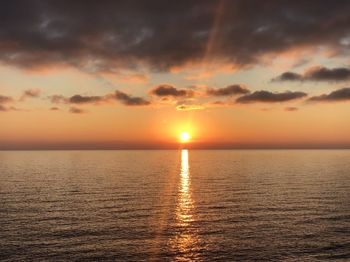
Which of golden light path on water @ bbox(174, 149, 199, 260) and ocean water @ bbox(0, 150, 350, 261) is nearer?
ocean water @ bbox(0, 150, 350, 261)

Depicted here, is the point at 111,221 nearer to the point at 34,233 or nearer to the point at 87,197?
the point at 34,233

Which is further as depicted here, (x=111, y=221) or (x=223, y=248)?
(x=111, y=221)

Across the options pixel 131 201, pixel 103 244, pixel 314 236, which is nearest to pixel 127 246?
pixel 103 244

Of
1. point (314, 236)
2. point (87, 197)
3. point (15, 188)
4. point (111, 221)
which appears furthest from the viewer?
point (15, 188)

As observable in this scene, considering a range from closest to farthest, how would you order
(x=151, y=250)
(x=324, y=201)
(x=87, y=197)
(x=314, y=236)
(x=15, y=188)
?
(x=151, y=250) → (x=314, y=236) → (x=324, y=201) → (x=87, y=197) → (x=15, y=188)

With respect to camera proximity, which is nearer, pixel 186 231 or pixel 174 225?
pixel 186 231

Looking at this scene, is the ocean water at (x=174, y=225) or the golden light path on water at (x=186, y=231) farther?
the golden light path on water at (x=186, y=231)

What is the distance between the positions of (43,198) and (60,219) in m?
27.1

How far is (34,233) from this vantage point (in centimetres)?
6097

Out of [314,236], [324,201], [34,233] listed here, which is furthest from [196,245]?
[324,201]

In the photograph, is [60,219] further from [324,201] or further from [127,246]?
[324,201]

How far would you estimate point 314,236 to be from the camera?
194 feet

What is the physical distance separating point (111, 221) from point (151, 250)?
1887 cm

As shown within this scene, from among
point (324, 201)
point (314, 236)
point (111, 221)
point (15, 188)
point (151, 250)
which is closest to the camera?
point (151, 250)
